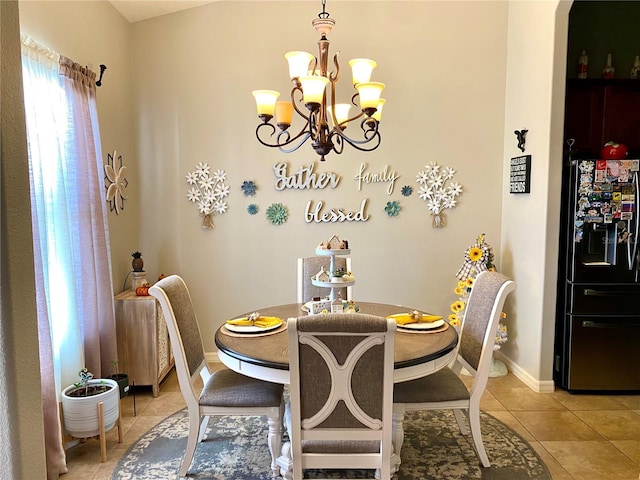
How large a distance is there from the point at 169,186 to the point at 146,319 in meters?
1.21

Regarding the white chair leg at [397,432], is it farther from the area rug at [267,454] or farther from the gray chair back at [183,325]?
the gray chair back at [183,325]

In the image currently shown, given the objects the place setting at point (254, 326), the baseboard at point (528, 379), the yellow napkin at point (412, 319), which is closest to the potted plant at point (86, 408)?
the place setting at point (254, 326)

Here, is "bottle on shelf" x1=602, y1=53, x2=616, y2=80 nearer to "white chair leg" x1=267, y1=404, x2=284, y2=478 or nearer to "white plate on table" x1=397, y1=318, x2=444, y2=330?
"white plate on table" x1=397, y1=318, x2=444, y2=330

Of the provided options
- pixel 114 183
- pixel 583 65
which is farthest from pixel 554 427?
pixel 114 183

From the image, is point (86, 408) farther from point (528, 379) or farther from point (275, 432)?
point (528, 379)

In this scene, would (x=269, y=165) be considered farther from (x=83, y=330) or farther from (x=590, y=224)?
(x=590, y=224)

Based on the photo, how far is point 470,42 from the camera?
391 centimetres

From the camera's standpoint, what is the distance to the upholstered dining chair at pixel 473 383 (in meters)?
2.34

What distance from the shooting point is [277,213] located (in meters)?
3.98

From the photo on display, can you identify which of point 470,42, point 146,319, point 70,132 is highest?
point 470,42

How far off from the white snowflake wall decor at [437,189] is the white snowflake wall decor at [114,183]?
241 cm

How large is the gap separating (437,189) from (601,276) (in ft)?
4.57

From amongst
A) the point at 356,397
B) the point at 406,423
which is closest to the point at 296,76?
the point at 356,397

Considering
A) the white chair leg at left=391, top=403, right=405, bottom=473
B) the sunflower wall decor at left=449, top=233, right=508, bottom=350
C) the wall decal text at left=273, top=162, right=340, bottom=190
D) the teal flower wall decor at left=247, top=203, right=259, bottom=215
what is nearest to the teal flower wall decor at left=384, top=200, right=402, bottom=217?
the wall decal text at left=273, top=162, right=340, bottom=190
